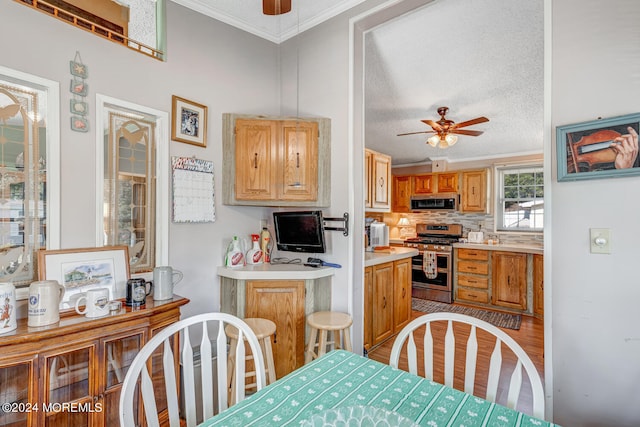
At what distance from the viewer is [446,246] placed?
5160mm

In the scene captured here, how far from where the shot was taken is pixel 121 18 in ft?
6.34

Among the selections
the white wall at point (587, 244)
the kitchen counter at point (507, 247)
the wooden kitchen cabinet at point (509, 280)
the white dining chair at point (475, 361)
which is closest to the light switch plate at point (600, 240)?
the white wall at point (587, 244)

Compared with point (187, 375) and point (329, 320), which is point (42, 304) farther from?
point (329, 320)

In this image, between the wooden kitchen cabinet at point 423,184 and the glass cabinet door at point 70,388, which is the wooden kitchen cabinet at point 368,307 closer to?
the glass cabinet door at point 70,388

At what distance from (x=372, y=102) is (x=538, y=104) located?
1.70 meters

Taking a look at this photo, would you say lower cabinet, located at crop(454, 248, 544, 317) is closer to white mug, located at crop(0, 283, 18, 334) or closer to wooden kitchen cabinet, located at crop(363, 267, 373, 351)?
wooden kitchen cabinet, located at crop(363, 267, 373, 351)

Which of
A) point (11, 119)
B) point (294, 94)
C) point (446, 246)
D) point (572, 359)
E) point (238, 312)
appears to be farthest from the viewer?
point (446, 246)

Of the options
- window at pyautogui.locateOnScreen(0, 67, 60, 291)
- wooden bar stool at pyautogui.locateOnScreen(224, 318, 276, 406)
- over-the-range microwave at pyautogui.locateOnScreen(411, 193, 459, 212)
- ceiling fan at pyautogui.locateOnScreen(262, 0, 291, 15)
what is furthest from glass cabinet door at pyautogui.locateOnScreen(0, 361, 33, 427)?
over-the-range microwave at pyautogui.locateOnScreen(411, 193, 459, 212)

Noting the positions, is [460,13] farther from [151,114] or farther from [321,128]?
[151,114]

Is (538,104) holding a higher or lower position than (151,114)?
higher

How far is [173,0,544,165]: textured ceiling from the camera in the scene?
209 centimetres

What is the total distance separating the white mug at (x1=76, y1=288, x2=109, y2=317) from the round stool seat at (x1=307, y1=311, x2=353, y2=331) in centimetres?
Answer: 116

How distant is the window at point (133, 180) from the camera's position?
1.84m

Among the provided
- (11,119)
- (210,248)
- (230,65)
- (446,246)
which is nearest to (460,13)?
(230,65)
